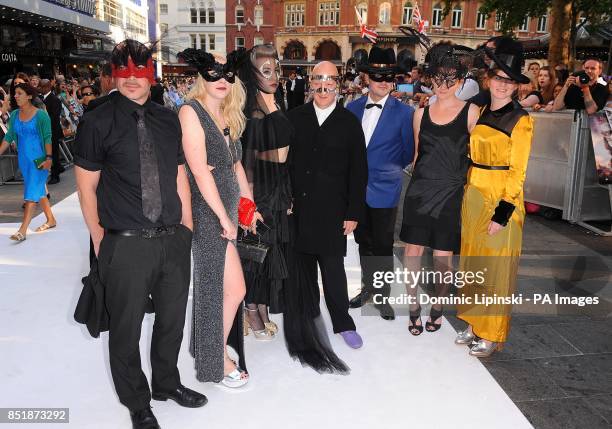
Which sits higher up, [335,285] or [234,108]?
[234,108]

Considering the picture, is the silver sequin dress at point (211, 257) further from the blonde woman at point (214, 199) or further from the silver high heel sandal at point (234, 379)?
the silver high heel sandal at point (234, 379)

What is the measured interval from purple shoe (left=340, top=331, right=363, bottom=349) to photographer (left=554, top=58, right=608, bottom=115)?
4788 mm

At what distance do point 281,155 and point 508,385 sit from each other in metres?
2.10

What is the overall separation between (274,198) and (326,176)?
0.40 meters

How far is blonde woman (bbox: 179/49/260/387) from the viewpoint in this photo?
2.71 metres

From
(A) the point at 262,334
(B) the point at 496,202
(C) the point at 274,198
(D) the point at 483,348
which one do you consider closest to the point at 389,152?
(B) the point at 496,202

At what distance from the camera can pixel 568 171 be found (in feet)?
22.5

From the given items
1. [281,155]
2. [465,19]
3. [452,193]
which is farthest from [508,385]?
[465,19]

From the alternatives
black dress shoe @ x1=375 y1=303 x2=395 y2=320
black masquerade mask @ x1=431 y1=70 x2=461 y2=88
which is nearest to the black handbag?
black dress shoe @ x1=375 y1=303 x2=395 y2=320

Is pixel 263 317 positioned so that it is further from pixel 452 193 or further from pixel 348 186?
pixel 452 193

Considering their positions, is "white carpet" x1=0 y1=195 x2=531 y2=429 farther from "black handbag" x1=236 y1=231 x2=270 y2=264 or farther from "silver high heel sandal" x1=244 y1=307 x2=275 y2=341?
"black handbag" x1=236 y1=231 x2=270 y2=264

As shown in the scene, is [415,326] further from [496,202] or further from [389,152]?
[389,152]

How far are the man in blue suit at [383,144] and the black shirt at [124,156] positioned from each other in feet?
6.11

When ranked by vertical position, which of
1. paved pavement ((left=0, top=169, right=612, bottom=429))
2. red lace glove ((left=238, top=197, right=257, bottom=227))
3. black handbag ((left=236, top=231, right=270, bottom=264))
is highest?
red lace glove ((left=238, top=197, right=257, bottom=227))
